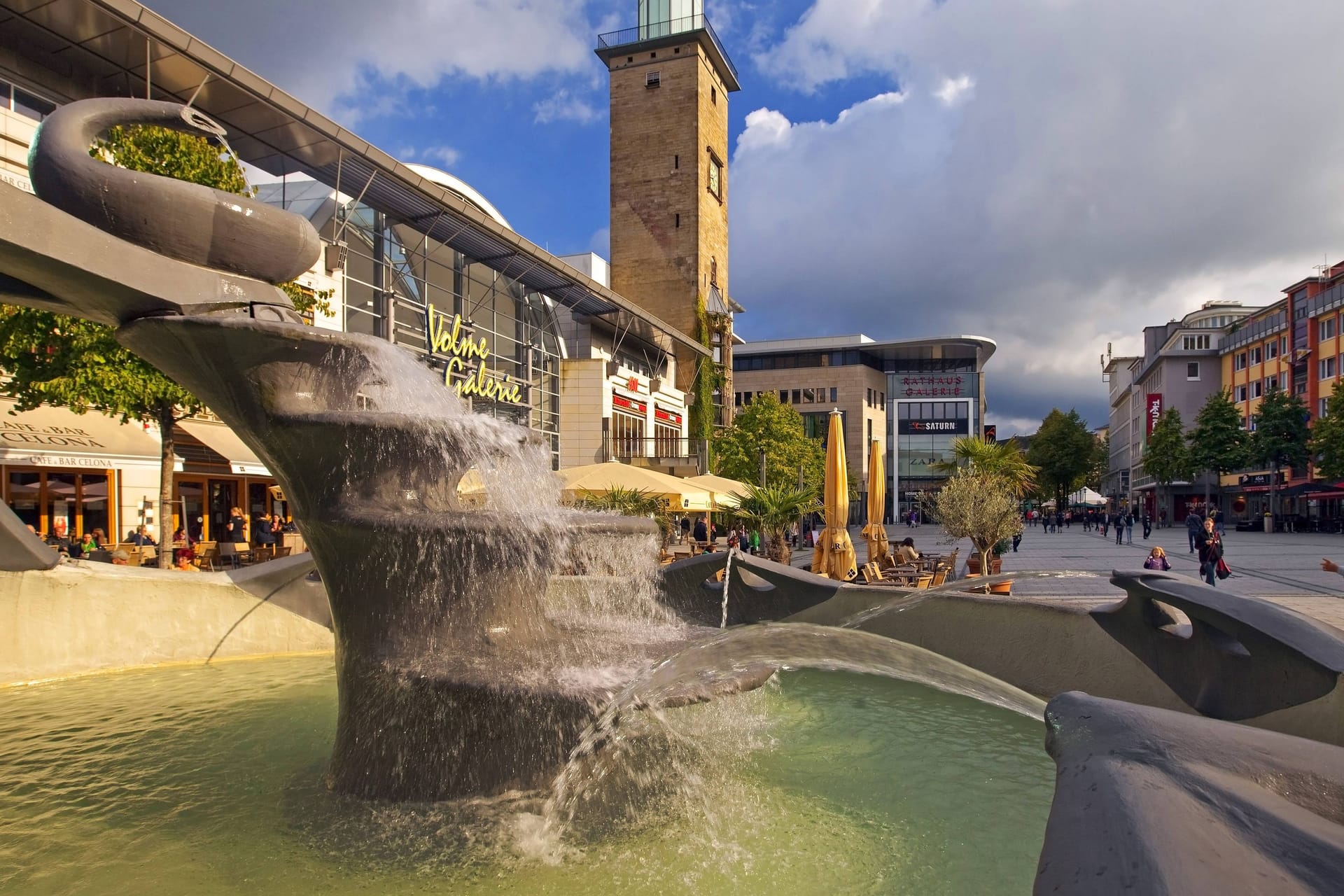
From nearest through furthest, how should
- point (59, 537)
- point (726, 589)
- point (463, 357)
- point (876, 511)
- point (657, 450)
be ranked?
point (726, 589), point (59, 537), point (876, 511), point (463, 357), point (657, 450)

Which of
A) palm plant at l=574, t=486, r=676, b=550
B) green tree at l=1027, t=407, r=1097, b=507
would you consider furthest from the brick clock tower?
green tree at l=1027, t=407, r=1097, b=507

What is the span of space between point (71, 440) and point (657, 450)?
26.3 m

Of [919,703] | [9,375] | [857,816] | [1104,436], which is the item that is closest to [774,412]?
[9,375]

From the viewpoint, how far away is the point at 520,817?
422 cm

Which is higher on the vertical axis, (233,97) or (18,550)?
(233,97)

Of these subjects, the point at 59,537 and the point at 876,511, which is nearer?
the point at 59,537

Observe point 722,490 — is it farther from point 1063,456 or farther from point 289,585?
point 1063,456

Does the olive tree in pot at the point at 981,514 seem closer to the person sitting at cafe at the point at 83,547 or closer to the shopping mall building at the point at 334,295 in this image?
the shopping mall building at the point at 334,295

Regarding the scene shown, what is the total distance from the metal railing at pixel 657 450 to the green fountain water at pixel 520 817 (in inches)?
1114

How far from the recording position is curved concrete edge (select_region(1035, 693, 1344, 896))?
1296 millimetres

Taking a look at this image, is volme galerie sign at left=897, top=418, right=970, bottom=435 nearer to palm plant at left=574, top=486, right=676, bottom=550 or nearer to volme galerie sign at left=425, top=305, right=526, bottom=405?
volme galerie sign at left=425, top=305, right=526, bottom=405

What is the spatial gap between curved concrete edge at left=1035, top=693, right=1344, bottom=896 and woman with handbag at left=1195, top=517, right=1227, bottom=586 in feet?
47.5

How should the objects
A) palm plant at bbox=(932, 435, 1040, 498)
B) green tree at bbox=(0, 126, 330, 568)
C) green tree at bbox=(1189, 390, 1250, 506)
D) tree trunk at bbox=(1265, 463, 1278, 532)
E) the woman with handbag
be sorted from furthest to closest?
green tree at bbox=(1189, 390, 1250, 506) → tree trunk at bbox=(1265, 463, 1278, 532) → palm plant at bbox=(932, 435, 1040, 498) → the woman with handbag → green tree at bbox=(0, 126, 330, 568)

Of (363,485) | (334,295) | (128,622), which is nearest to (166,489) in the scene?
(128,622)
